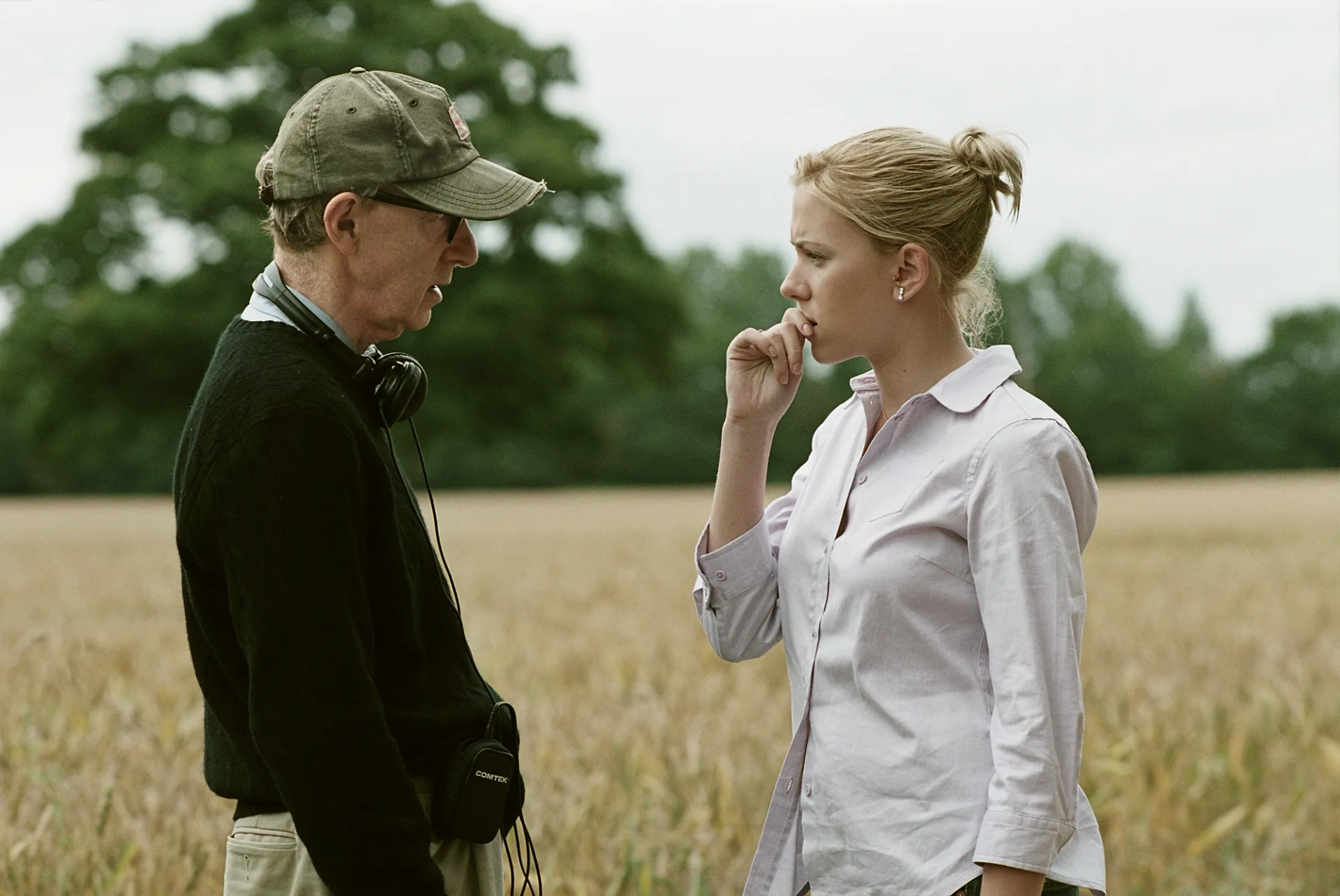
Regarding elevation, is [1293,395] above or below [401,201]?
below

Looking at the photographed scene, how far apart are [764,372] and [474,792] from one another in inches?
36.2

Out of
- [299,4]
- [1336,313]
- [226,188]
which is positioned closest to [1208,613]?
[226,188]

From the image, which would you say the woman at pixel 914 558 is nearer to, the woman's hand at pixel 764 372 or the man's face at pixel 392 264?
the woman's hand at pixel 764 372

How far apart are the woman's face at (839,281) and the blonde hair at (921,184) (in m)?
0.03

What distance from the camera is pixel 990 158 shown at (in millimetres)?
2428

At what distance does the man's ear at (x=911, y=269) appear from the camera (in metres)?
2.43

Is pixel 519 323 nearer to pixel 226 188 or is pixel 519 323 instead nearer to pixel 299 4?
pixel 226 188

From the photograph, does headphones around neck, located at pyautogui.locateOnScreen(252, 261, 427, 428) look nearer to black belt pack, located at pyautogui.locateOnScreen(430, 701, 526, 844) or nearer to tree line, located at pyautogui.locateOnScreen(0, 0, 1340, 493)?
black belt pack, located at pyautogui.locateOnScreen(430, 701, 526, 844)

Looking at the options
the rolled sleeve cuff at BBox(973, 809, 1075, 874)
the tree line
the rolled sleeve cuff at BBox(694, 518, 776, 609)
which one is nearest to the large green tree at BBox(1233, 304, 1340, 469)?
the tree line

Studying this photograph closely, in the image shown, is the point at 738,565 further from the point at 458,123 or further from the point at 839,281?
the point at 458,123

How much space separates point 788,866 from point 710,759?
233cm

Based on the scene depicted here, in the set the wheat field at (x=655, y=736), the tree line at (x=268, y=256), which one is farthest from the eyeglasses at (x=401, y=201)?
the tree line at (x=268, y=256)

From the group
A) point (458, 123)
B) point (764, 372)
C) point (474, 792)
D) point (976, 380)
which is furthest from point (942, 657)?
point (458, 123)

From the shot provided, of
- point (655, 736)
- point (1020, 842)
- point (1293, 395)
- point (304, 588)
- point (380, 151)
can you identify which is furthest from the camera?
point (1293, 395)
